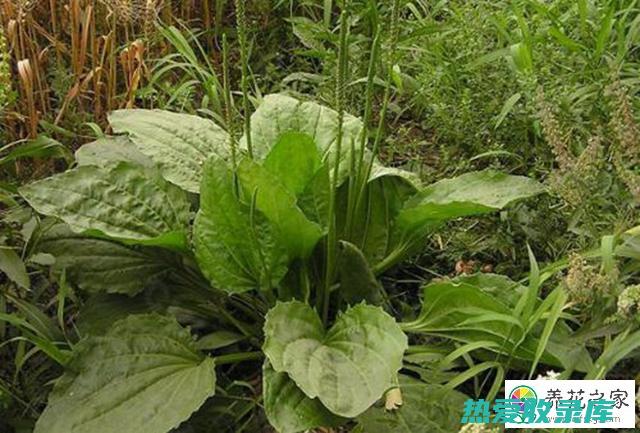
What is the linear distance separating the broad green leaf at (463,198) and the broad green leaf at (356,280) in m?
0.16

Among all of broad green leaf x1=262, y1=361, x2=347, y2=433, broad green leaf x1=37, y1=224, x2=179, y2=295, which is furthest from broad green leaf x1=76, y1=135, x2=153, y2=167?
broad green leaf x1=262, y1=361, x2=347, y2=433

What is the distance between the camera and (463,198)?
2324 mm

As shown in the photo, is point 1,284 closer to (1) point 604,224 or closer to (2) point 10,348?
(2) point 10,348

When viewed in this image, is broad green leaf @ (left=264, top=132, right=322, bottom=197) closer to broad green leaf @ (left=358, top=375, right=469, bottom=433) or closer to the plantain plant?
the plantain plant

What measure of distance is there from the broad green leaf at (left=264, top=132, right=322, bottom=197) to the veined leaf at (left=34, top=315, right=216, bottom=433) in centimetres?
40

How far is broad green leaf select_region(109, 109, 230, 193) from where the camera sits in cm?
235

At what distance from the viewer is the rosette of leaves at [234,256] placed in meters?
1.95

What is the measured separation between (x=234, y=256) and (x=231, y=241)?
0.03m

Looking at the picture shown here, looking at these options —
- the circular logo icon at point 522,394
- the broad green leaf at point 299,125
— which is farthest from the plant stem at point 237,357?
the circular logo icon at point 522,394

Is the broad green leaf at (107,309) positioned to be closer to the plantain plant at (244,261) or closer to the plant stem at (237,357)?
the plantain plant at (244,261)

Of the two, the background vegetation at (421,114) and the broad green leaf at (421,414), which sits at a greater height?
the background vegetation at (421,114)

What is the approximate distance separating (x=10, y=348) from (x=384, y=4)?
5.47 ft

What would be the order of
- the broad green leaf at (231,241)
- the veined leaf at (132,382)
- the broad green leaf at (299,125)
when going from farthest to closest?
the broad green leaf at (299,125)
the broad green leaf at (231,241)
the veined leaf at (132,382)

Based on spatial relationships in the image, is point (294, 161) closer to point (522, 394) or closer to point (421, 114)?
point (522, 394)
